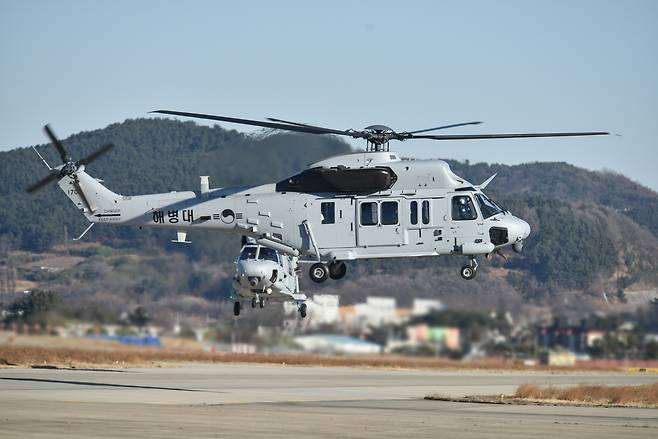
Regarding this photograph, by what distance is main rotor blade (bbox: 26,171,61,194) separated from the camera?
44656 mm

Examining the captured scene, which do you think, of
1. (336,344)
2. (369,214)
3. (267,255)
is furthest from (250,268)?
(336,344)

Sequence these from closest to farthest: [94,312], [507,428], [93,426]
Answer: [93,426] < [507,428] < [94,312]

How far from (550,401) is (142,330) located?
2249 cm

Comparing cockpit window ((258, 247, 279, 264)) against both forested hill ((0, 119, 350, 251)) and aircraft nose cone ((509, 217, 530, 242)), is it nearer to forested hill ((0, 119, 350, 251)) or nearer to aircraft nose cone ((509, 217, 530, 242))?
forested hill ((0, 119, 350, 251))

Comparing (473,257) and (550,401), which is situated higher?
(473,257)

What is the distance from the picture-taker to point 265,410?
126 feet

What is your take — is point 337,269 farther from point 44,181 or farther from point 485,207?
point 44,181

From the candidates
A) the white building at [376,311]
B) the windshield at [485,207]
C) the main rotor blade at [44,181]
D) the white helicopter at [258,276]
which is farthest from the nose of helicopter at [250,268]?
the windshield at [485,207]

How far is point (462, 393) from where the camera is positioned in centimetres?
5181

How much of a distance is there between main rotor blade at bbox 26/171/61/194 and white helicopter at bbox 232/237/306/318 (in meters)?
8.72

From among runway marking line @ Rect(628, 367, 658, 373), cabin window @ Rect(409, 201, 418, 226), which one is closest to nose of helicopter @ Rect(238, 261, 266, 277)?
cabin window @ Rect(409, 201, 418, 226)

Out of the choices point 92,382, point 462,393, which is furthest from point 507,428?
point 92,382

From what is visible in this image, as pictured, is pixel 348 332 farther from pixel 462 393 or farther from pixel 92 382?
pixel 92 382

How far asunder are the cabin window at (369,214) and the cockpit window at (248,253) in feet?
40.0
